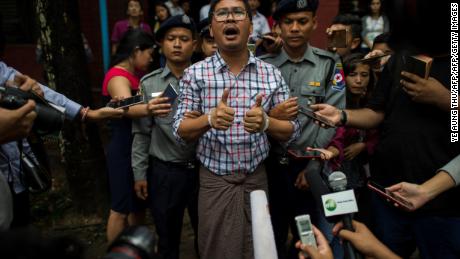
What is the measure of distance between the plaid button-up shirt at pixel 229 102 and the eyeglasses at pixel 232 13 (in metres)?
0.23

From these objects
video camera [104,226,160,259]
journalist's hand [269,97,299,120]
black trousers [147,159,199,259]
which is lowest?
black trousers [147,159,199,259]

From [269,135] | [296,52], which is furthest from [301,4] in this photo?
[269,135]

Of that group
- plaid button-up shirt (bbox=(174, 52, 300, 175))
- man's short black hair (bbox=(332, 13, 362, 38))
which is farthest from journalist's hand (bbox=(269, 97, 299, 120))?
man's short black hair (bbox=(332, 13, 362, 38))

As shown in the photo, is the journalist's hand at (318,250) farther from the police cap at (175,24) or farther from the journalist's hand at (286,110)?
the police cap at (175,24)

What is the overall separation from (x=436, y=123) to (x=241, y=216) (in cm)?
118

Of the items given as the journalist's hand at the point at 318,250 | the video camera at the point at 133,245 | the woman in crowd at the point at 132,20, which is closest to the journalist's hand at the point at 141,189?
the journalist's hand at the point at 318,250

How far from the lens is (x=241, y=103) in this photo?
269 cm

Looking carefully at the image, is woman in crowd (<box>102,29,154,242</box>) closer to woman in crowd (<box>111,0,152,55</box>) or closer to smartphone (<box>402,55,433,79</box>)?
smartphone (<box>402,55,433,79</box>)

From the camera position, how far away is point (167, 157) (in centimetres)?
308

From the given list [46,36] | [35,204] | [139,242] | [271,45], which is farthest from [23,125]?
[35,204]

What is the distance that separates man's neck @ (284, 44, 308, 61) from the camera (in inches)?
123

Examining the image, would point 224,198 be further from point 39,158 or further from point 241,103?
point 39,158

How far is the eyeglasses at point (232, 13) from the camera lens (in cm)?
271

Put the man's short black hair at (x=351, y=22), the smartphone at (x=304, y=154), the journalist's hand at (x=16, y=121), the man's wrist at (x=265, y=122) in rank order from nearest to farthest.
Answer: the journalist's hand at (x=16, y=121) < the man's wrist at (x=265, y=122) < the smartphone at (x=304, y=154) < the man's short black hair at (x=351, y=22)
